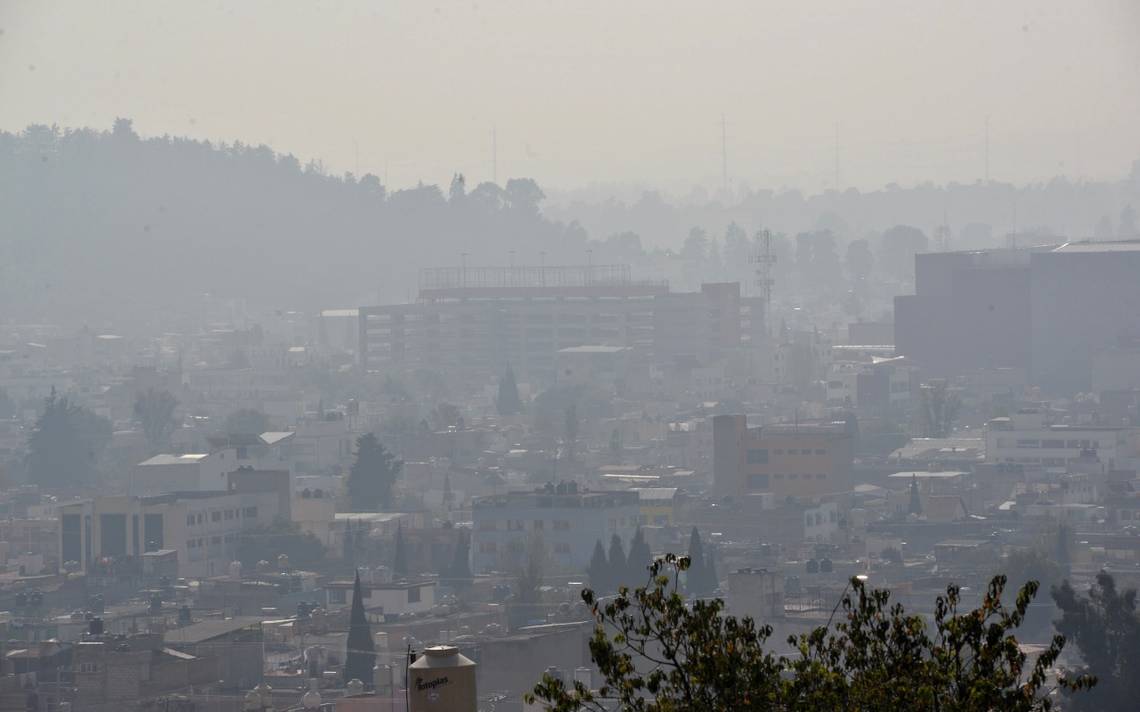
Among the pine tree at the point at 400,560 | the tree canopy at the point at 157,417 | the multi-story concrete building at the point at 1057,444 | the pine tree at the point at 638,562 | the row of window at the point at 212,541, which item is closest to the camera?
the pine tree at the point at 638,562

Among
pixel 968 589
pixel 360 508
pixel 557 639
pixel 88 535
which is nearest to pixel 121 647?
pixel 557 639

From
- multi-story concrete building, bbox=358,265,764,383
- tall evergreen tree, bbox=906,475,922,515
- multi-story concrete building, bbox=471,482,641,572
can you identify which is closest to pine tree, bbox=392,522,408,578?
multi-story concrete building, bbox=471,482,641,572

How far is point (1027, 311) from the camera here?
1576 inches

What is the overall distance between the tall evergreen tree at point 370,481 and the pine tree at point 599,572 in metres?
7.90

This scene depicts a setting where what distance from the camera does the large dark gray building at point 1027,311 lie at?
128 feet

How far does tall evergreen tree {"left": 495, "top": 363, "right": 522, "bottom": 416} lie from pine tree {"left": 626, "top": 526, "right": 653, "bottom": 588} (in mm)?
18478

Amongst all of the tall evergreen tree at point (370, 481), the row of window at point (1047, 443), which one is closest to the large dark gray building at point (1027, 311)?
the row of window at point (1047, 443)

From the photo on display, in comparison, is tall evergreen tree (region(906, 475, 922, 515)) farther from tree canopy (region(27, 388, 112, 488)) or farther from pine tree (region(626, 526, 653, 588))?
tree canopy (region(27, 388, 112, 488))

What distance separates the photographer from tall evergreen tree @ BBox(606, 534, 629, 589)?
16.7m

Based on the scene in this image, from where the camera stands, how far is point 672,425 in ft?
109

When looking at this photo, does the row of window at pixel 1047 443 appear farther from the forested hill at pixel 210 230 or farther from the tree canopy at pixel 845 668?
the forested hill at pixel 210 230

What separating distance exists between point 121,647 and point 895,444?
18.7 meters

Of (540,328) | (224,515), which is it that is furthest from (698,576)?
(540,328)

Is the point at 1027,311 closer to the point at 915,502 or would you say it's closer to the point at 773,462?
the point at 773,462
